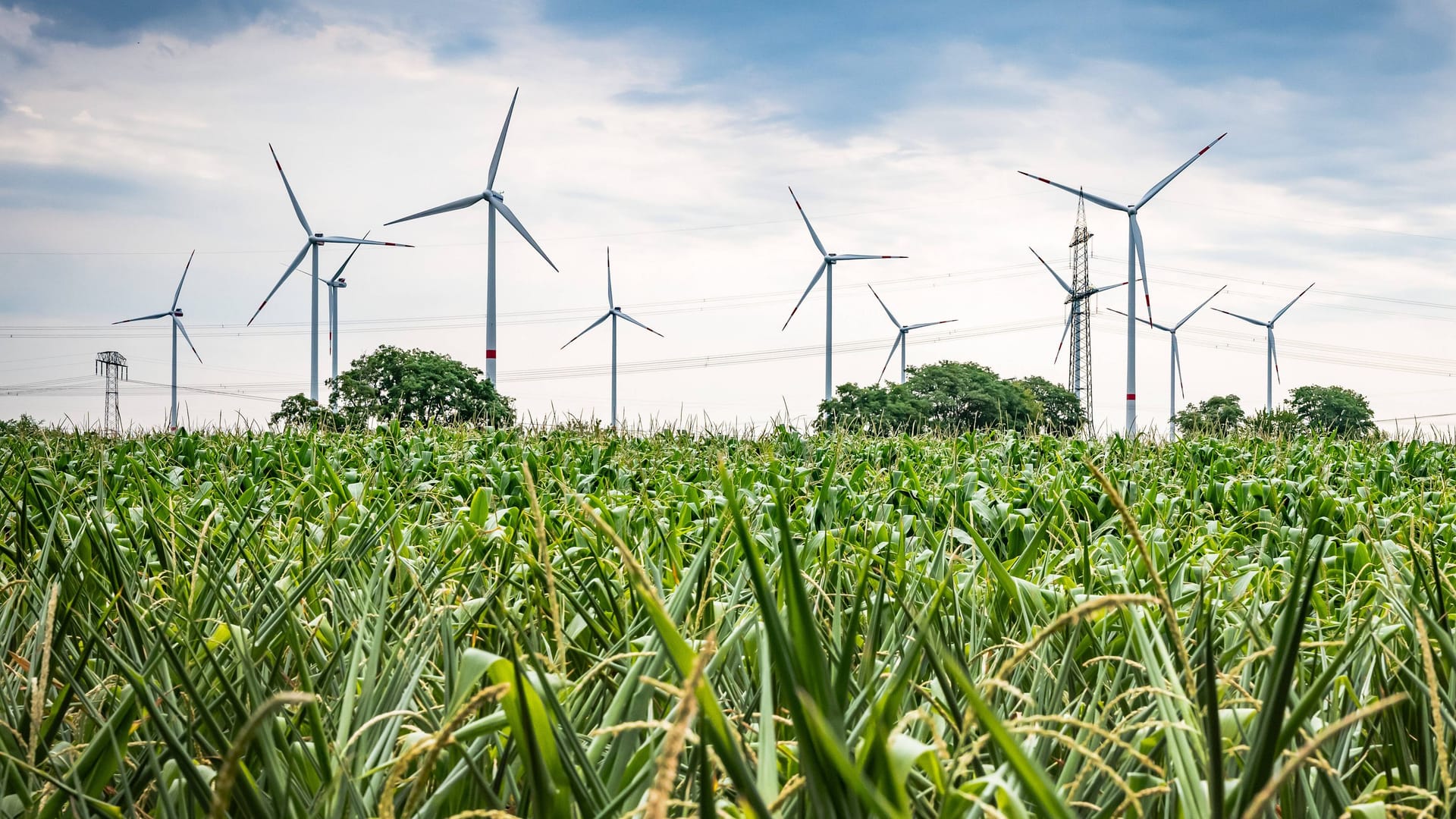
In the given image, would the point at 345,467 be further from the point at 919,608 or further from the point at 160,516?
the point at 919,608

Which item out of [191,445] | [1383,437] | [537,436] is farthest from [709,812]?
[1383,437]

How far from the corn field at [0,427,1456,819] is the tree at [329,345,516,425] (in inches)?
2071

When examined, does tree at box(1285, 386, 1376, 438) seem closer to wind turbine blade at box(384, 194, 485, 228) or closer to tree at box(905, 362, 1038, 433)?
tree at box(905, 362, 1038, 433)

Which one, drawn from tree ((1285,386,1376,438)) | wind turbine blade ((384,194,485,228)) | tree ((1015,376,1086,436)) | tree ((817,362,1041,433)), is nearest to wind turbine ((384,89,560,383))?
wind turbine blade ((384,194,485,228))

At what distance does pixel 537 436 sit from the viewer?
58.2ft

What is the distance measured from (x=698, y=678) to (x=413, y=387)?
61553 mm

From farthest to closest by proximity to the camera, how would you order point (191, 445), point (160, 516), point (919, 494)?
point (191, 445)
point (919, 494)
point (160, 516)

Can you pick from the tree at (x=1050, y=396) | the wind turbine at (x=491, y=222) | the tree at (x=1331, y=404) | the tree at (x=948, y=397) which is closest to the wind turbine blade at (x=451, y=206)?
the wind turbine at (x=491, y=222)

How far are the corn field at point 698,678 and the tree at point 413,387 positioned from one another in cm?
5260

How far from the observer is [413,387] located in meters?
58.9

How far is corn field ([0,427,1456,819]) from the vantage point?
1346mm

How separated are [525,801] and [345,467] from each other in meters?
11.3

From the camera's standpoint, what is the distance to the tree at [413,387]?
2276 inches

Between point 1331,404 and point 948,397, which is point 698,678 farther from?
point 1331,404
